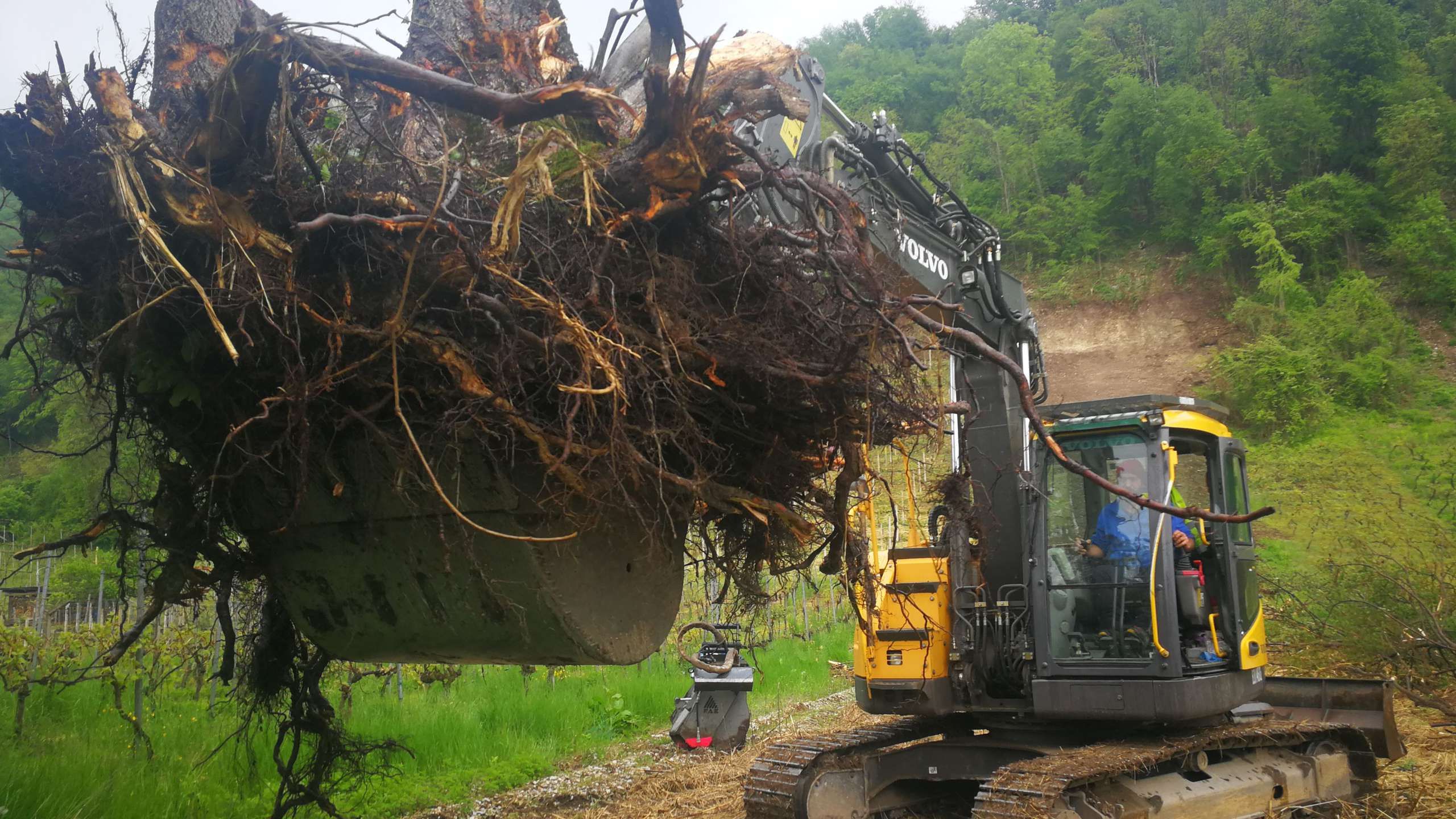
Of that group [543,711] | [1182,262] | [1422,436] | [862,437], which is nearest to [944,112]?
[1182,262]

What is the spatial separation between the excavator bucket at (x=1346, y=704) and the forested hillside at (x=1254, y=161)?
20107mm

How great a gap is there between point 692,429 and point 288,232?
3.72 feet

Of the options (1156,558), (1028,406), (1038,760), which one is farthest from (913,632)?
(1028,406)

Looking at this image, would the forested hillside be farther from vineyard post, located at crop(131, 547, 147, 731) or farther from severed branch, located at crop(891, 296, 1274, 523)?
severed branch, located at crop(891, 296, 1274, 523)

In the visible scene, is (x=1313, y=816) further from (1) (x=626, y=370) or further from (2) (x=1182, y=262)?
(2) (x=1182, y=262)

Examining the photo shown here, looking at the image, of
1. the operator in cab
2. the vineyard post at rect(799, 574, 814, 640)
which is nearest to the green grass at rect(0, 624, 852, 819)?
the operator in cab

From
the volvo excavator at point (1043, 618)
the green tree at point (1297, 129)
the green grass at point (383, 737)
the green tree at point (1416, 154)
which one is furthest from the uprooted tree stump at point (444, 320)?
the green tree at point (1297, 129)

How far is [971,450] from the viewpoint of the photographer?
18.9 feet

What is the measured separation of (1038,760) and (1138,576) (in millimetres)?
1057

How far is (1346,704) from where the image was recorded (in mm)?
7312

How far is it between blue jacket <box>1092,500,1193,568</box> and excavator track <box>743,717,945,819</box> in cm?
163

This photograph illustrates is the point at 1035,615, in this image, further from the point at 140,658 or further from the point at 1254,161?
the point at 1254,161

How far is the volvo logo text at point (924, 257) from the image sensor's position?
514 cm

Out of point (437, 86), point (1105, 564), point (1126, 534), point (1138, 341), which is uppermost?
point (1138, 341)
